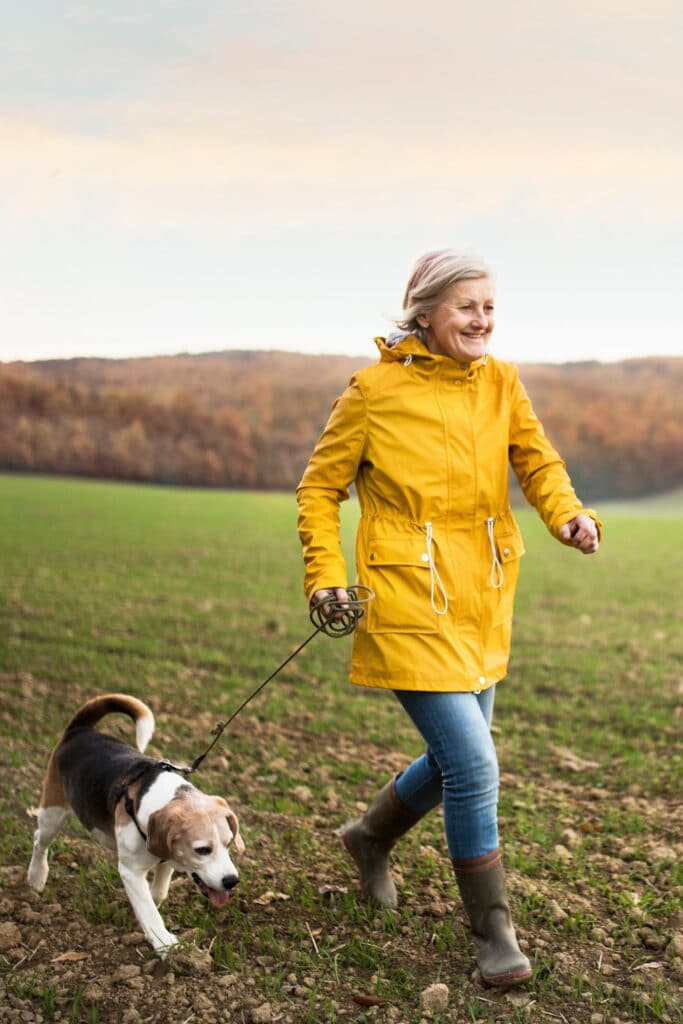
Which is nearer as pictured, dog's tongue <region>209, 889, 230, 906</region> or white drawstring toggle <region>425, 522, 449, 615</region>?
dog's tongue <region>209, 889, 230, 906</region>

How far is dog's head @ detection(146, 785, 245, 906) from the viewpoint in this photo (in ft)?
10.5

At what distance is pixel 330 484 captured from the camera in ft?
11.9

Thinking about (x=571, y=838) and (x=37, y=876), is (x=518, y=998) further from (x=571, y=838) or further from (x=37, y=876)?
(x=37, y=876)

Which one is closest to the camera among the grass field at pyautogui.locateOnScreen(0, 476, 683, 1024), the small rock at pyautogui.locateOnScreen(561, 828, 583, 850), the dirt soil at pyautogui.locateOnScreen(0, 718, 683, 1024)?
the dirt soil at pyautogui.locateOnScreen(0, 718, 683, 1024)

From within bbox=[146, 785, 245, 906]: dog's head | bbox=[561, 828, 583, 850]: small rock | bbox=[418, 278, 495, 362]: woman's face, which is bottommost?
bbox=[561, 828, 583, 850]: small rock

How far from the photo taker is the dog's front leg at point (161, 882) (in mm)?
3753

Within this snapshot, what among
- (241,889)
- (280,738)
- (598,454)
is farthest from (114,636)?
(598,454)

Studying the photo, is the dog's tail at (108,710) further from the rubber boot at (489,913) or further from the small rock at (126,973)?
the rubber boot at (489,913)

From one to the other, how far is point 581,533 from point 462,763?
0.81m

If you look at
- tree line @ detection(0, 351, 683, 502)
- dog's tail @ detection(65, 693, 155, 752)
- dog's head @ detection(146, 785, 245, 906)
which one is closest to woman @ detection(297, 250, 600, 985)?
dog's head @ detection(146, 785, 245, 906)

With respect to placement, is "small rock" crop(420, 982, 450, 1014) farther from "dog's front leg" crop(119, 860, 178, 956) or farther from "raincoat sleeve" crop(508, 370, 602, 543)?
"raincoat sleeve" crop(508, 370, 602, 543)

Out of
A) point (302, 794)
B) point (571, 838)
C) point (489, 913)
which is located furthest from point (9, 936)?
point (571, 838)

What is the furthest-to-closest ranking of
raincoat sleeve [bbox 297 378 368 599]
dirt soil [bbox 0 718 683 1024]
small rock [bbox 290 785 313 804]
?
small rock [bbox 290 785 313 804]
raincoat sleeve [bbox 297 378 368 599]
dirt soil [bbox 0 718 683 1024]

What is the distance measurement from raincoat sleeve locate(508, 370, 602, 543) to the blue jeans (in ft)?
2.31
